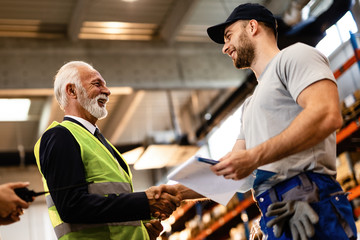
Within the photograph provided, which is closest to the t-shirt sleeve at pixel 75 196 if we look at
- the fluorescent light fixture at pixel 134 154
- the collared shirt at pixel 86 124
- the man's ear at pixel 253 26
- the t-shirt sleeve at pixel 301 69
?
the collared shirt at pixel 86 124

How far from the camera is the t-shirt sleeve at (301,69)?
1.94 meters

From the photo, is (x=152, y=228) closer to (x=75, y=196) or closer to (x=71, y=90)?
(x=75, y=196)

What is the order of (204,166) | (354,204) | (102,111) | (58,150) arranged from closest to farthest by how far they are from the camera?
(204,166), (58,150), (102,111), (354,204)

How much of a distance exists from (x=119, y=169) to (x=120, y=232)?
1.19 feet

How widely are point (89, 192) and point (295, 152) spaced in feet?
3.24

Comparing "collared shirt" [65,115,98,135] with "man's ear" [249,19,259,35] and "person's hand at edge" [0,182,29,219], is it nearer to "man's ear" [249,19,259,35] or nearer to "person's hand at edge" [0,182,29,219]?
"person's hand at edge" [0,182,29,219]

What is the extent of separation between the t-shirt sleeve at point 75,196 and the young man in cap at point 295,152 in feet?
1.77

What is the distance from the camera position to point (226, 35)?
2.57 m

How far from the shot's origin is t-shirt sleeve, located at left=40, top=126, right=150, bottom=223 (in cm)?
217

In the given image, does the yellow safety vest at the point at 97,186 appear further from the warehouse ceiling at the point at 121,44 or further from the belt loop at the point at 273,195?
the warehouse ceiling at the point at 121,44

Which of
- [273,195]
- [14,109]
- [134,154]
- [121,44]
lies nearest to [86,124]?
[273,195]

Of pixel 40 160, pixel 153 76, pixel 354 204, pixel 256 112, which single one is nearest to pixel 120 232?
pixel 40 160

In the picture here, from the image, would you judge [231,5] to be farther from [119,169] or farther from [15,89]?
[119,169]

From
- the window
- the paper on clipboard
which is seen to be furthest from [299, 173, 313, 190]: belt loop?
the window
